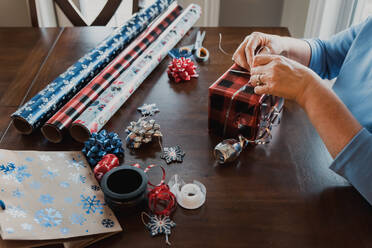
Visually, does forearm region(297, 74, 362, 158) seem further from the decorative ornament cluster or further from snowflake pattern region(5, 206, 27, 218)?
snowflake pattern region(5, 206, 27, 218)

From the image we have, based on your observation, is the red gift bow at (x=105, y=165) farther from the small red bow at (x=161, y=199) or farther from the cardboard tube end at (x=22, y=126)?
the cardboard tube end at (x=22, y=126)

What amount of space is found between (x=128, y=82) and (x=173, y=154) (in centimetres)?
31

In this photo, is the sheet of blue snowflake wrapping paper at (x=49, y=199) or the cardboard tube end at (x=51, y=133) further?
the cardboard tube end at (x=51, y=133)

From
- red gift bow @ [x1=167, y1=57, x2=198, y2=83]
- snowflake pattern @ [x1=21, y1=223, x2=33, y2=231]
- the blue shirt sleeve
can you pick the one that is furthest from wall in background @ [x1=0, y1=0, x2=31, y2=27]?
snowflake pattern @ [x1=21, y1=223, x2=33, y2=231]

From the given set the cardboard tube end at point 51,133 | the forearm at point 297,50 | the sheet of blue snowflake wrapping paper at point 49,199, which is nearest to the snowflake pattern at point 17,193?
the sheet of blue snowflake wrapping paper at point 49,199

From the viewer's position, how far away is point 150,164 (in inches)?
34.1

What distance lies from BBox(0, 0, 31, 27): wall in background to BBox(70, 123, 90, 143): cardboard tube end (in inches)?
59.5

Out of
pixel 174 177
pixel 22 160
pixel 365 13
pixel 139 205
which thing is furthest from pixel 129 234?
pixel 365 13

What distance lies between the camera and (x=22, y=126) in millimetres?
961

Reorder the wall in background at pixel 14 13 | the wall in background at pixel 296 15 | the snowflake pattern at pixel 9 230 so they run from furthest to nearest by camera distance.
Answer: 1. the wall in background at pixel 14 13
2. the wall in background at pixel 296 15
3. the snowflake pattern at pixel 9 230

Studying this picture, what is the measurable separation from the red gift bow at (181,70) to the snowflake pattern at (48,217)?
0.60m

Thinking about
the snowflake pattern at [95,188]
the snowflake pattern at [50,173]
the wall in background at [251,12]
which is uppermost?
the snowflake pattern at [50,173]

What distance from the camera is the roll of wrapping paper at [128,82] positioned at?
36.8 inches

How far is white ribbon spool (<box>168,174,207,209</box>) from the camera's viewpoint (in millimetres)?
751
